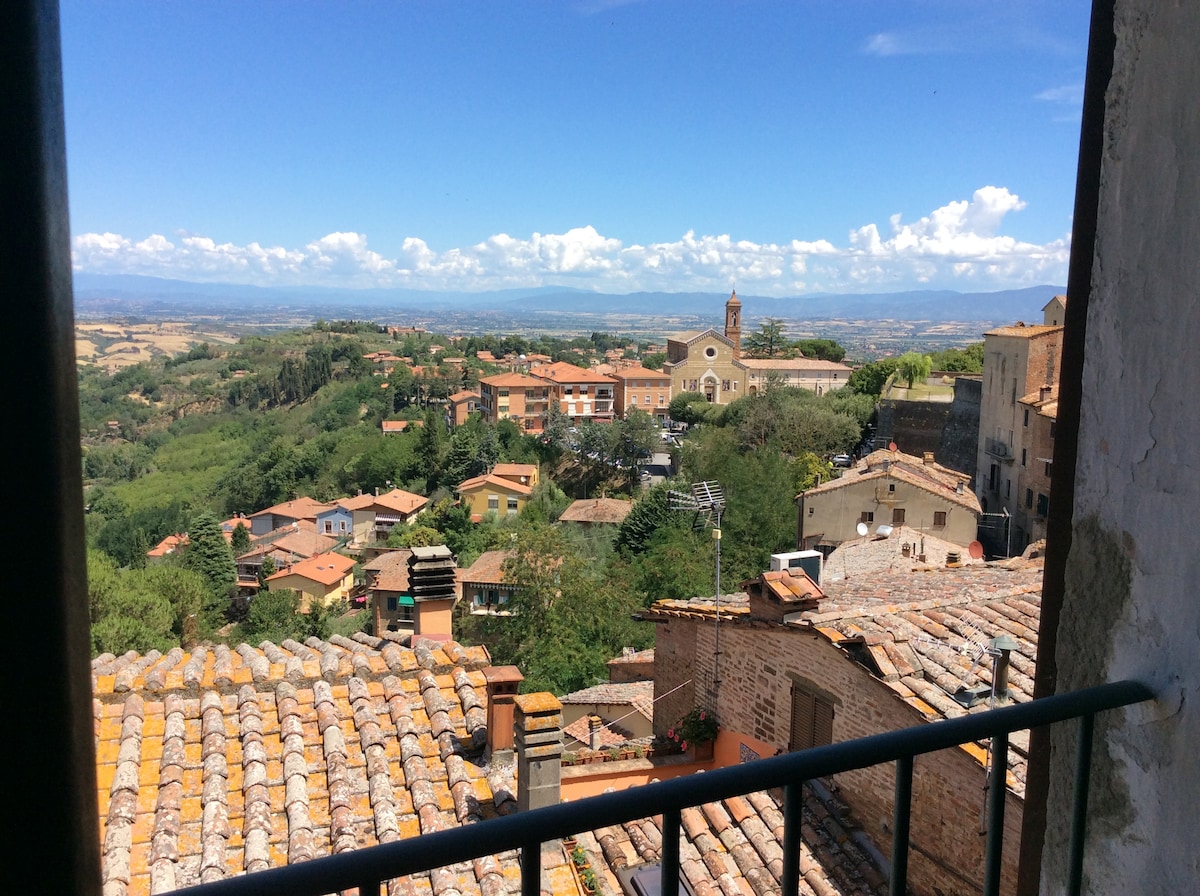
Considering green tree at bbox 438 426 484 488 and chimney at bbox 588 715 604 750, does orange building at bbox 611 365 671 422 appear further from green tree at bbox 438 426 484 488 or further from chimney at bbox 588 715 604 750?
chimney at bbox 588 715 604 750

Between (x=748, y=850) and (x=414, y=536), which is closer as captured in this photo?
(x=748, y=850)

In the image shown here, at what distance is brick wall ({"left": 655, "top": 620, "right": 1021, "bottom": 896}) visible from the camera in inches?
223

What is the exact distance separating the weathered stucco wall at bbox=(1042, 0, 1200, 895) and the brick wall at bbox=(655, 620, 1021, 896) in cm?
372

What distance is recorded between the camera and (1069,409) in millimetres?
1562

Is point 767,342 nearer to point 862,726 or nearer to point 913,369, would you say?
point 913,369

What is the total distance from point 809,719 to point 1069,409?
6.18 m

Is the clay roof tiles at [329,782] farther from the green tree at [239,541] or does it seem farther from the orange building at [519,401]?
the orange building at [519,401]

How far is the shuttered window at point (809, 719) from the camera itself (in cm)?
706

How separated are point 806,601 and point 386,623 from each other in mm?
25264

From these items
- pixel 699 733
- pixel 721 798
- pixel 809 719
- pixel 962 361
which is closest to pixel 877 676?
pixel 809 719

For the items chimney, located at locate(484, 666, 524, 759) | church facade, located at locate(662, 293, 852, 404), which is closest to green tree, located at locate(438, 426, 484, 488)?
church facade, located at locate(662, 293, 852, 404)

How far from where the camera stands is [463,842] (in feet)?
2.89

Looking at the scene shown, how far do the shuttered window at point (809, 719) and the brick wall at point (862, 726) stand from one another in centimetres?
7

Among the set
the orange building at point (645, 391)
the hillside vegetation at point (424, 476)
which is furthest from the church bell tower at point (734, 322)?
the hillside vegetation at point (424, 476)
